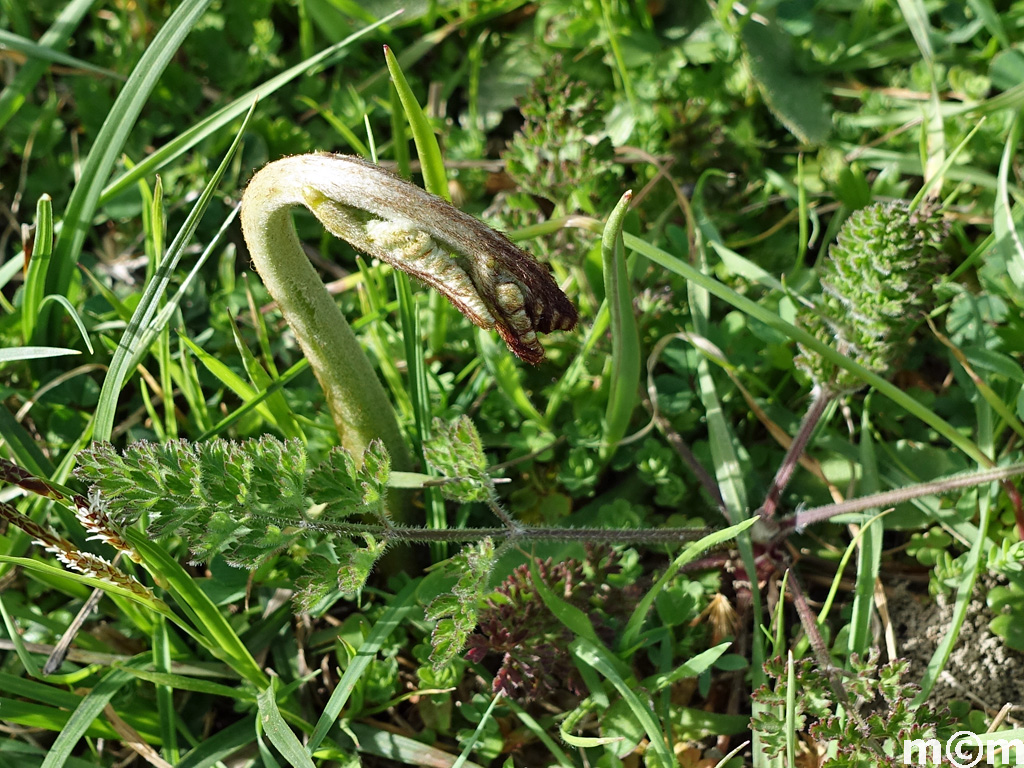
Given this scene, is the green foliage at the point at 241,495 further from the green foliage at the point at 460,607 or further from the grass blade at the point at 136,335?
the grass blade at the point at 136,335

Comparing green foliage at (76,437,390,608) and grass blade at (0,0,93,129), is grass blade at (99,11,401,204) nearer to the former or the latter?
grass blade at (0,0,93,129)

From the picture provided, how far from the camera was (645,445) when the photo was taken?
9.13ft

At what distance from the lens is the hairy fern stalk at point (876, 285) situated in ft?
7.58

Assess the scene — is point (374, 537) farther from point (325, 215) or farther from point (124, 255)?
point (124, 255)

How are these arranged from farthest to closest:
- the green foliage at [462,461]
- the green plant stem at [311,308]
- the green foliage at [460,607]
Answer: the green foliage at [462,461] < the green foliage at [460,607] < the green plant stem at [311,308]

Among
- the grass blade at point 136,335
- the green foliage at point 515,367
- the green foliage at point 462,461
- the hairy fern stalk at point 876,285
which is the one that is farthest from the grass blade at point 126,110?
the hairy fern stalk at point 876,285

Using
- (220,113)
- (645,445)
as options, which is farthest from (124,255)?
(645,445)

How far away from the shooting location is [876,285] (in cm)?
233

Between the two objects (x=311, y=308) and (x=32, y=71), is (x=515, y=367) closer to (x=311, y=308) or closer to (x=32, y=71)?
(x=311, y=308)

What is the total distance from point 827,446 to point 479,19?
7.58ft

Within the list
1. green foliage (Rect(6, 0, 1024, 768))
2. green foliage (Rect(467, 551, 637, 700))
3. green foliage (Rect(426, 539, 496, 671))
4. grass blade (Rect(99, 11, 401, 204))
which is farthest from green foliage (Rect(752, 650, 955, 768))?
grass blade (Rect(99, 11, 401, 204))

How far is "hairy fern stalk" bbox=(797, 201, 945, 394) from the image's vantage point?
231 cm

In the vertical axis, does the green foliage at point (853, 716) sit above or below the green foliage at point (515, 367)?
below

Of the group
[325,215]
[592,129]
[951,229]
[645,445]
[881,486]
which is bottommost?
[881,486]
